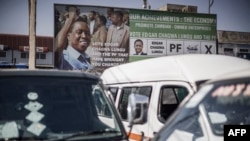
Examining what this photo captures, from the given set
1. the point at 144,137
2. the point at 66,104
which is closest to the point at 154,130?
the point at 144,137

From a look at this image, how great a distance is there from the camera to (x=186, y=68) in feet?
15.9

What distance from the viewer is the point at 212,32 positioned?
1689cm

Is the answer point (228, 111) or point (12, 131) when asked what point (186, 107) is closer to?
point (228, 111)

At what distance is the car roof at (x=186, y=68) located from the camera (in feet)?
15.5

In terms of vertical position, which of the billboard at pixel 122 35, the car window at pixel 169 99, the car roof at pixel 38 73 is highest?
the billboard at pixel 122 35

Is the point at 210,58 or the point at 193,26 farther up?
the point at 193,26

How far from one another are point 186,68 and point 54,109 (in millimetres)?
1991

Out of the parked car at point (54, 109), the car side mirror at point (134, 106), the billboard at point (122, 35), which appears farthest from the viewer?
the billboard at point (122, 35)

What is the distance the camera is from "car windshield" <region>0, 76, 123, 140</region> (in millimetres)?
3430

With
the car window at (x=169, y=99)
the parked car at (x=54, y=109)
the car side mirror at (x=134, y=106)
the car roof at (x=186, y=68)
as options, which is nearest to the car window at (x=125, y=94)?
the car roof at (x=186, y=68)

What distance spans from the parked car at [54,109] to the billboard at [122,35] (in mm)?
11122

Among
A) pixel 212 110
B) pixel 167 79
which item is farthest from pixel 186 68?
pixel 212 110

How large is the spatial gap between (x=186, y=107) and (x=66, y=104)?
4.70 feet

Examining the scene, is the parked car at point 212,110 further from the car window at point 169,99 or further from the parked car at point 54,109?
the car window at point 169,99
